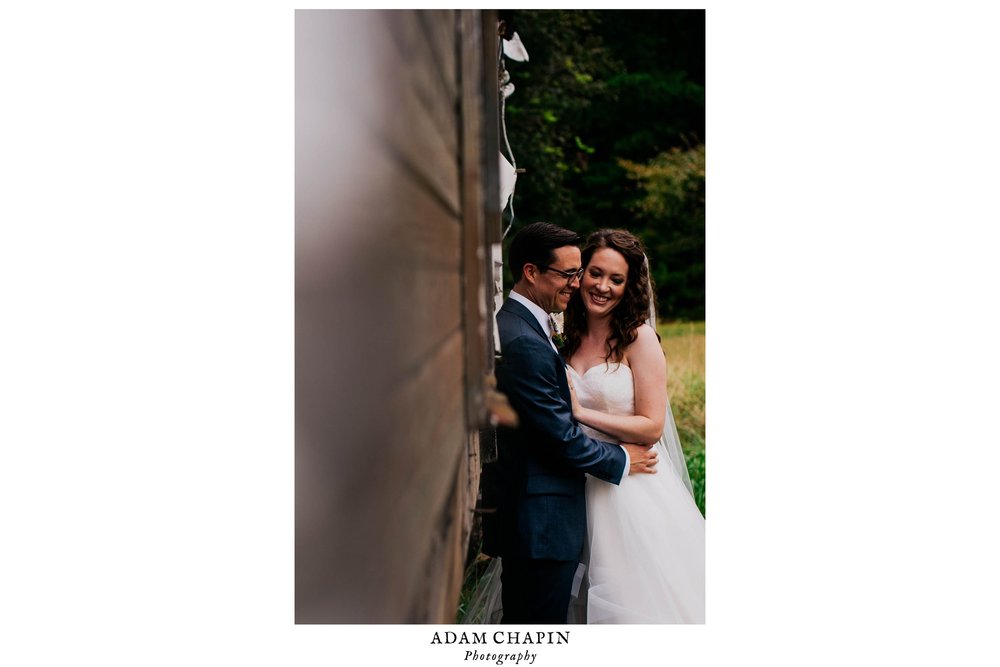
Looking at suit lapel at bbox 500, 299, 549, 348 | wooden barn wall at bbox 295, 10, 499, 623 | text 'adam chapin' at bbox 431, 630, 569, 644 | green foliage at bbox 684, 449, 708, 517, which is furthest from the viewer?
green foliage at bbox 684, 449, 708, 517

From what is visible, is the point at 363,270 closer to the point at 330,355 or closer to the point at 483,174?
the point at 330,355

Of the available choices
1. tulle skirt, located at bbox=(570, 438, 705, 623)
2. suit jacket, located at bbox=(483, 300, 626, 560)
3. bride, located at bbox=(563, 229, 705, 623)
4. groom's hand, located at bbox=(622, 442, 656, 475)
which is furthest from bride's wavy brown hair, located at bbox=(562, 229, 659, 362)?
tulle skirt, located at bbox=(570, 438, 705, 623)

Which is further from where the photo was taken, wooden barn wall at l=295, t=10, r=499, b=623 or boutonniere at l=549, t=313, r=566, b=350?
boutonniere at l=549, t=313, r=566, b=350

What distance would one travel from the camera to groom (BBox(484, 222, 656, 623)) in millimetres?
2357

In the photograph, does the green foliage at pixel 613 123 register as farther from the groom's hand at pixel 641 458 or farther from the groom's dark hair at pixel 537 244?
the groom's hand at pixel 641 458

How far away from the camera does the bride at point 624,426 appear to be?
2438mm

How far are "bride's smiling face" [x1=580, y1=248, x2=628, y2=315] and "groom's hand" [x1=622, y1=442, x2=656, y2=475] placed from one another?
17.0 inches

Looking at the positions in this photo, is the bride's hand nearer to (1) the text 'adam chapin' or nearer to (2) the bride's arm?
(2) the bride's arm

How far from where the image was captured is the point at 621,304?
2.48 metres

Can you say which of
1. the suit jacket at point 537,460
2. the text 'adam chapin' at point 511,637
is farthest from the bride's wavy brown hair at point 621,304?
the text 'adam chapin' at point 511,637

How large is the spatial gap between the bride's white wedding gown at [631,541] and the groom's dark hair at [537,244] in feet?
1.17

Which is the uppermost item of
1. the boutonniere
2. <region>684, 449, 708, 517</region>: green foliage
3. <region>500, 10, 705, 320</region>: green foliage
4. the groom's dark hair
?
<region>500, 10, 705, 320</region>: green foliage

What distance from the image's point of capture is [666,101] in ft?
8.34

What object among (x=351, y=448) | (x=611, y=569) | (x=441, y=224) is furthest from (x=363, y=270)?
(x=611, y=569)
